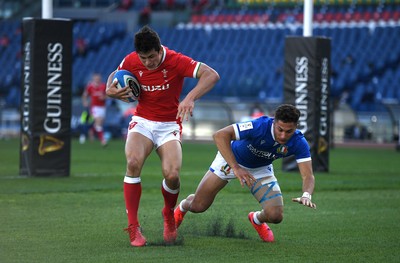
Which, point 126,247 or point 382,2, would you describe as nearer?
point 126,247

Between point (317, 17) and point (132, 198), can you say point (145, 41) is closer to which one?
point (132, 198)

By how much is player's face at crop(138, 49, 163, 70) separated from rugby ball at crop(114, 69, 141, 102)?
203 millimetres

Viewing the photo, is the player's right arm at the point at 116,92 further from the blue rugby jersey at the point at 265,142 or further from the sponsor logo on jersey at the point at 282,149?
the sponsor logo on jersey at the point at 282,149

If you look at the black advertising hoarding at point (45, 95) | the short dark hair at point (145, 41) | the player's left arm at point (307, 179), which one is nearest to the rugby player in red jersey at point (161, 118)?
the short dark hair at point (145, 41)

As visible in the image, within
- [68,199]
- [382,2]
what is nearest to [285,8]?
[382,2]

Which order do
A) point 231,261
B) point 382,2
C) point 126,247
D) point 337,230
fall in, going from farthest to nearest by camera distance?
point 382,2, point 337,230, point 126,247, point 231,261

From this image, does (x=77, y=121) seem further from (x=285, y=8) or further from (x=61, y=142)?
(x=61, y=142)

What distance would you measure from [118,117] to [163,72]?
25.6m

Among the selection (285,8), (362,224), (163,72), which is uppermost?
(285,8)

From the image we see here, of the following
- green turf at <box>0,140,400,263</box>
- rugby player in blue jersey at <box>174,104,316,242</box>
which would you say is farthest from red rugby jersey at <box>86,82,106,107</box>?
rugby player in blue jersey at <box>174,104,316,242</box>

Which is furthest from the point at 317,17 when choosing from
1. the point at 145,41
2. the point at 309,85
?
the point at 145,41

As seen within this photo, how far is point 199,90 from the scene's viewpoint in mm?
9547

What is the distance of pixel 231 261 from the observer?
8.40 metres

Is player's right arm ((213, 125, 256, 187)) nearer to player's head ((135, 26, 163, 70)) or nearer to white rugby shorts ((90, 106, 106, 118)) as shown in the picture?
player's head ((135, 26, 163, 70))
